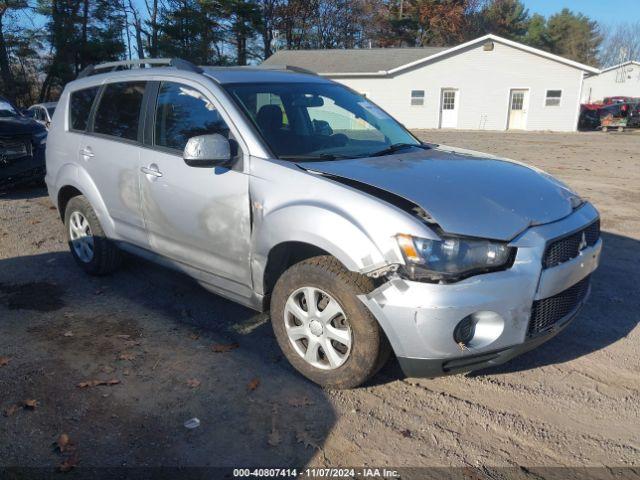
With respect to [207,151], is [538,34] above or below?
above

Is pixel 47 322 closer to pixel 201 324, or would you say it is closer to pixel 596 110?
pixel 201 324

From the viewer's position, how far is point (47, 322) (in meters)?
4.45

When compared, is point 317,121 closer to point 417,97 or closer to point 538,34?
point 417,97

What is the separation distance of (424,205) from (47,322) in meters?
3.20

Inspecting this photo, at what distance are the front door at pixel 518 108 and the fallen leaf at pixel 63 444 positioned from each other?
105ft

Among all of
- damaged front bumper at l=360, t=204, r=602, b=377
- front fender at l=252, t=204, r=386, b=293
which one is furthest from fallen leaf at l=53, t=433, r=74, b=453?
damaged front bumper at l=360, t=204, r=602, b=377

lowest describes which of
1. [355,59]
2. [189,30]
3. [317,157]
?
[317,157]

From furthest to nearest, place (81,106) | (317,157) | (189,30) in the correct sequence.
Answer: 1. (189,30)
2. (81,106)
3. (317,157)

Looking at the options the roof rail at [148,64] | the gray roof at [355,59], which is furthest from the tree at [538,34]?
the roof rail at [148,64]

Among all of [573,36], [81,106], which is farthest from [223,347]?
[573,36]

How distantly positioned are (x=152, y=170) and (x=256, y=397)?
1988mm

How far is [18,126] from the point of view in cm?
917

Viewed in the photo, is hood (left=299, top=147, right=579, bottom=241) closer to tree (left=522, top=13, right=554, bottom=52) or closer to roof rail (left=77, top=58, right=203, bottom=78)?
roof rail (left=77, top=58, right=203, bottom=78)

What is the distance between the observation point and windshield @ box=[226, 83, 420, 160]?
390 centimetres
